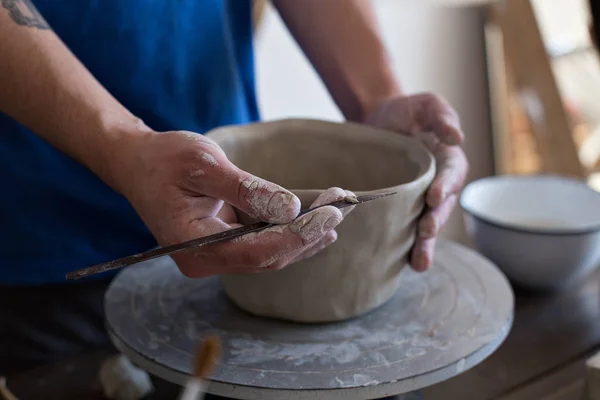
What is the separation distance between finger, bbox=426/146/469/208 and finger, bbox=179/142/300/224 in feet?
0.70

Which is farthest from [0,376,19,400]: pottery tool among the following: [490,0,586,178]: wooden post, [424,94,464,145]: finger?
[490,0,586,178]: wooden post

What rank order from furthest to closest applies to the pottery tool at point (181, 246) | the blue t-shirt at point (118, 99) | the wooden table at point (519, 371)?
the blue t-shirt at point (118, 99), the wooden table at point (519, 371), the pottery tool at point (181, 246)

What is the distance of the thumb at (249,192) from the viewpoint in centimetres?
58

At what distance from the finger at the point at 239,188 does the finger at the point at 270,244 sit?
0.04 feet

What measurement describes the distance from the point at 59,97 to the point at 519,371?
62 cm

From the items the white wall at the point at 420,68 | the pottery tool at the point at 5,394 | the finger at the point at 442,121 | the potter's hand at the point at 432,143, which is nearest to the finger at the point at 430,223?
the potter's hand at the point at 432,143

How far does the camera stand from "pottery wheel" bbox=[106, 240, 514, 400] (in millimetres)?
642

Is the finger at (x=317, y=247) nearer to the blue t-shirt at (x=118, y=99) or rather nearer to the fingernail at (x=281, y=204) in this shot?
the fingernail at (x=281, y=204)

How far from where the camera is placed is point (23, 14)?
0.73 metres

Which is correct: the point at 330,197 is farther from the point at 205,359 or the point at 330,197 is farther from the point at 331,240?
the point at 205,359

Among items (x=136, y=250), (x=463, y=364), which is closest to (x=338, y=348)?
(x=463, y=364)

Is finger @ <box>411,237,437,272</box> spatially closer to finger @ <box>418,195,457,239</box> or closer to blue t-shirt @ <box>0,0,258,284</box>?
finger @ <box>418,195,457,239</box>

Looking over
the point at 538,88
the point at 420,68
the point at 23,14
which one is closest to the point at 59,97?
the point at 23,14

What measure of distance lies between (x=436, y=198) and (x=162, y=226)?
30 cm
